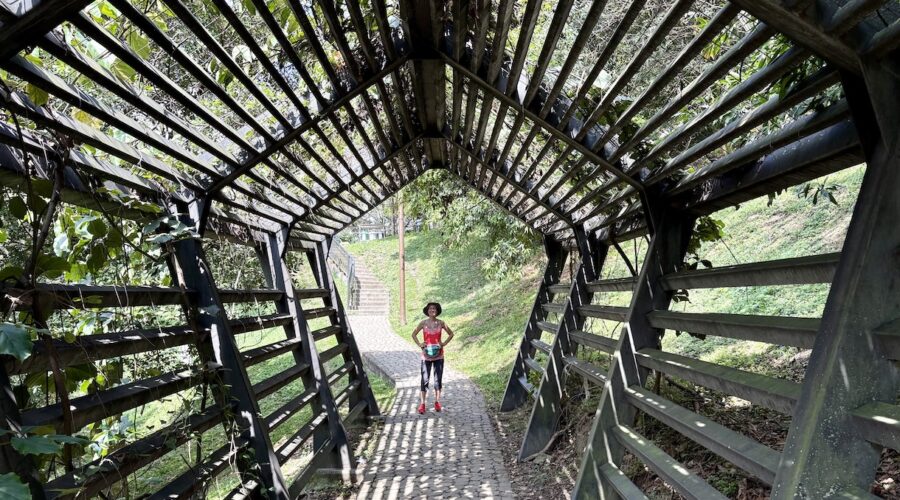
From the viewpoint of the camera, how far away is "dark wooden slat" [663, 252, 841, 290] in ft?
6.34

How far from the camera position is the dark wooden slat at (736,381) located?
1904mm

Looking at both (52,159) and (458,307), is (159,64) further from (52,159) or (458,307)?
(458,307)

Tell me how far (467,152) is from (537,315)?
3.16 meters

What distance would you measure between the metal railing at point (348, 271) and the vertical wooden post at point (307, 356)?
16008mm

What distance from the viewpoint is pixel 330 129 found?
405cm

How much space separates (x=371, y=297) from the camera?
73.5 feet

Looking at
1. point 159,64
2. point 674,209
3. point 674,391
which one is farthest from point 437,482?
point 159,64

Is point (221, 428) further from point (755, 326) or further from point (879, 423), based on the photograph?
point (879, 423)

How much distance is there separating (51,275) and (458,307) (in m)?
15.8

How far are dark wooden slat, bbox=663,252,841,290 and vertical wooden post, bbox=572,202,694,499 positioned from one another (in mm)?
322

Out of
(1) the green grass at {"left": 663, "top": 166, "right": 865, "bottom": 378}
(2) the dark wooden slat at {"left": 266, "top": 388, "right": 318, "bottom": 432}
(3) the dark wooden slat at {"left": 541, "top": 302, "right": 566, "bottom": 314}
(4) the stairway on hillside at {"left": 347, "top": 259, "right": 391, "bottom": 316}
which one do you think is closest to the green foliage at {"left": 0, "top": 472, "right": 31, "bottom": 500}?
(2) the dark wooden slat at {"left": 266, "top": 388, "right": 318, "bottom": 432}

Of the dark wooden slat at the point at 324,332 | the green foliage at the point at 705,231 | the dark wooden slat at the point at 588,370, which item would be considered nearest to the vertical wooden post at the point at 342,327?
the dark wooden slat at the point at 324,332

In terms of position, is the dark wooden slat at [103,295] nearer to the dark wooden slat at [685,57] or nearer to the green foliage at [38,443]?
the green foliage at [38,443]

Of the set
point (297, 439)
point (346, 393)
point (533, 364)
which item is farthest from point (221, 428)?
point (533, 364)
